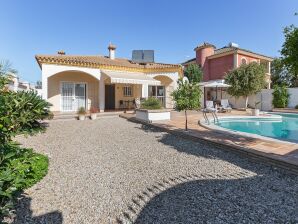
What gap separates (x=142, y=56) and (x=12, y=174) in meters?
34.2

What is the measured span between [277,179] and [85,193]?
276 inches

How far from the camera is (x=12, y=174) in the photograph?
4.19m

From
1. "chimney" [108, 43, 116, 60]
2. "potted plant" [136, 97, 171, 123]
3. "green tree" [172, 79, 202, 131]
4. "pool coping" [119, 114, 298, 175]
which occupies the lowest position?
"pool coping" [119, 114, 298, 175]

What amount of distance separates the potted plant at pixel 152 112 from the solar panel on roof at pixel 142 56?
53.0 ft

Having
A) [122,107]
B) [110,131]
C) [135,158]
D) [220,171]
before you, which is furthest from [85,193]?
[122,107]

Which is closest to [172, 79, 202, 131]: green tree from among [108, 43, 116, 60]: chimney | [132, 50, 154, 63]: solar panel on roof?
[132, 50, 154, 63]: solar panel on roof

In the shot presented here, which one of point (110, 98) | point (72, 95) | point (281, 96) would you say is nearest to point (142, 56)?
point (110, 98)

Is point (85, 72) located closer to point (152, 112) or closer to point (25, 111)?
point (152, 112)

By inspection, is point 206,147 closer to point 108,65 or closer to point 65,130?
point 65,130

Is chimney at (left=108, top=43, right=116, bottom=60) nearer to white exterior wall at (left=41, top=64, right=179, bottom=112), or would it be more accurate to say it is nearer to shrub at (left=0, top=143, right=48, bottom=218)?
white exterior wall at (left=41, top=64, right=179, bottom=112)

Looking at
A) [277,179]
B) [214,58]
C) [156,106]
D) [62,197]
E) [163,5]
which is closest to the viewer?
[62,197]

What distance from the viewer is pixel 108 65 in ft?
92.2

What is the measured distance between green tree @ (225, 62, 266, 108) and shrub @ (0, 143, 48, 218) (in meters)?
31.0

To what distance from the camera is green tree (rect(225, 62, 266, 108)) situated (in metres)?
31.7
